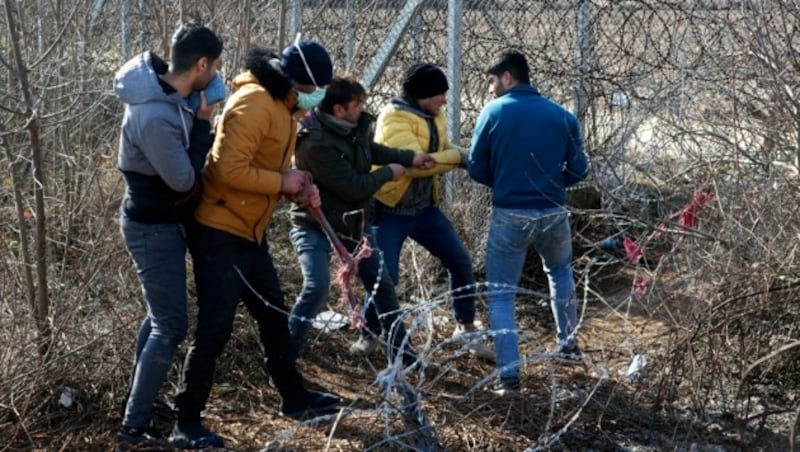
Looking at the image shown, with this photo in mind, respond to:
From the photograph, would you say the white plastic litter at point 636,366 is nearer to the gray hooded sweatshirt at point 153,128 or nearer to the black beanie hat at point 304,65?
the black beanie hat at point 304,65

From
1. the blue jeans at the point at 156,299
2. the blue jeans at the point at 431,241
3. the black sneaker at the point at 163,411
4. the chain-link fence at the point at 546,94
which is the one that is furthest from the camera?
the blue jeans at the point at 431,241

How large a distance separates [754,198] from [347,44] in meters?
3.33

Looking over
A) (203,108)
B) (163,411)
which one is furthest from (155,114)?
(163,411)

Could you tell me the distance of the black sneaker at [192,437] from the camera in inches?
183

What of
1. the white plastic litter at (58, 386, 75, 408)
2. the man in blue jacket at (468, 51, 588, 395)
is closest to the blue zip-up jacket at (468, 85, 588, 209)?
the man in blue jacket at (468, 51, 588, 395)

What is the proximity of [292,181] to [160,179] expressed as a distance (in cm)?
55

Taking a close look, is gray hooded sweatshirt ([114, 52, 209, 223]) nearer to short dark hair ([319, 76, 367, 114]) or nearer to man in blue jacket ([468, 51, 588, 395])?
short dark hair ([319, 76, 367, 114])

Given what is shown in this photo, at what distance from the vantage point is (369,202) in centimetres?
554

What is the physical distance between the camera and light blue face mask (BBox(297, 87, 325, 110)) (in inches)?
185

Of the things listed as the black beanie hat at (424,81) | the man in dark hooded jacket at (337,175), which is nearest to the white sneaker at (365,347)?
the man in dark hooded jacket at (337,175)

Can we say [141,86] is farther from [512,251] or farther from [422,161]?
[512,251]

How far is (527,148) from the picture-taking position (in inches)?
206

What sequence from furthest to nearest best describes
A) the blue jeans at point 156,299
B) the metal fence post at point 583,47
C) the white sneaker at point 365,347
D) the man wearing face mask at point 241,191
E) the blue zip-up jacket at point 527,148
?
the metal fence post at point 583,47, the white sneaker at point 365,347, the blue zip-up jacket at point 527,148, the man wearing face mask at point 241,191, the blue jeans at point 156,299

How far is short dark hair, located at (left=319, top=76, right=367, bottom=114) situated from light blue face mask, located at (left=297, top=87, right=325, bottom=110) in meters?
0.38
